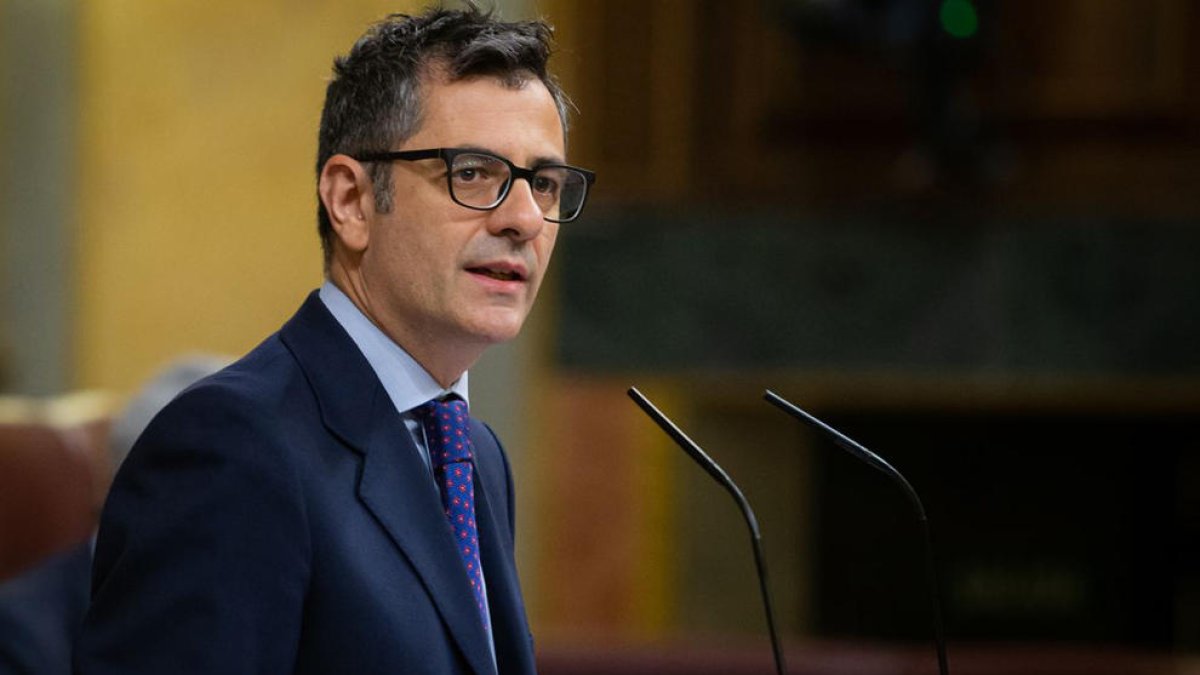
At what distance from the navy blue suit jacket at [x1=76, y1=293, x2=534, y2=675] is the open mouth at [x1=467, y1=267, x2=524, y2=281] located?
0.11m

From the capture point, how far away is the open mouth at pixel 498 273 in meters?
1.34

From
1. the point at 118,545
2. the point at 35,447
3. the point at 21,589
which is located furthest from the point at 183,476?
the point at 35,447

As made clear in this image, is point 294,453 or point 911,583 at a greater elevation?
point 294,453

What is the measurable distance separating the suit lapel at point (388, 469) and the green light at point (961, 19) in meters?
2.87

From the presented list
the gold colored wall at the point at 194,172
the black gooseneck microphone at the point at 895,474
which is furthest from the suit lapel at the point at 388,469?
the gold colored wall at the point at 194,172

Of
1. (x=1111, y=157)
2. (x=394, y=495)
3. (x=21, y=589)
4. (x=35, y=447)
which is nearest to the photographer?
(x=394, y=495)

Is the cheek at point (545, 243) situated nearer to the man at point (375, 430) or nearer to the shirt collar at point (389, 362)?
the man at point (375, 430)

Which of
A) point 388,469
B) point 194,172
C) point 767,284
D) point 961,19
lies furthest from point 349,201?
point 194,172

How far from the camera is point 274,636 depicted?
Answer: 3.87 ft

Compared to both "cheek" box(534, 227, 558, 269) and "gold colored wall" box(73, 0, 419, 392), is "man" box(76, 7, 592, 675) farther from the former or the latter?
"gold colored wall" box(73, 0, 419, 392)

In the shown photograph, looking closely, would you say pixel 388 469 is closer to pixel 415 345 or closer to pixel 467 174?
pixel 415 345

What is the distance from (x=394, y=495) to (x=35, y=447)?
5.27ft

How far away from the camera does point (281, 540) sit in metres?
1.19

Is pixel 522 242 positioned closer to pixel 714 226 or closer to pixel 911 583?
pixel 714 226
